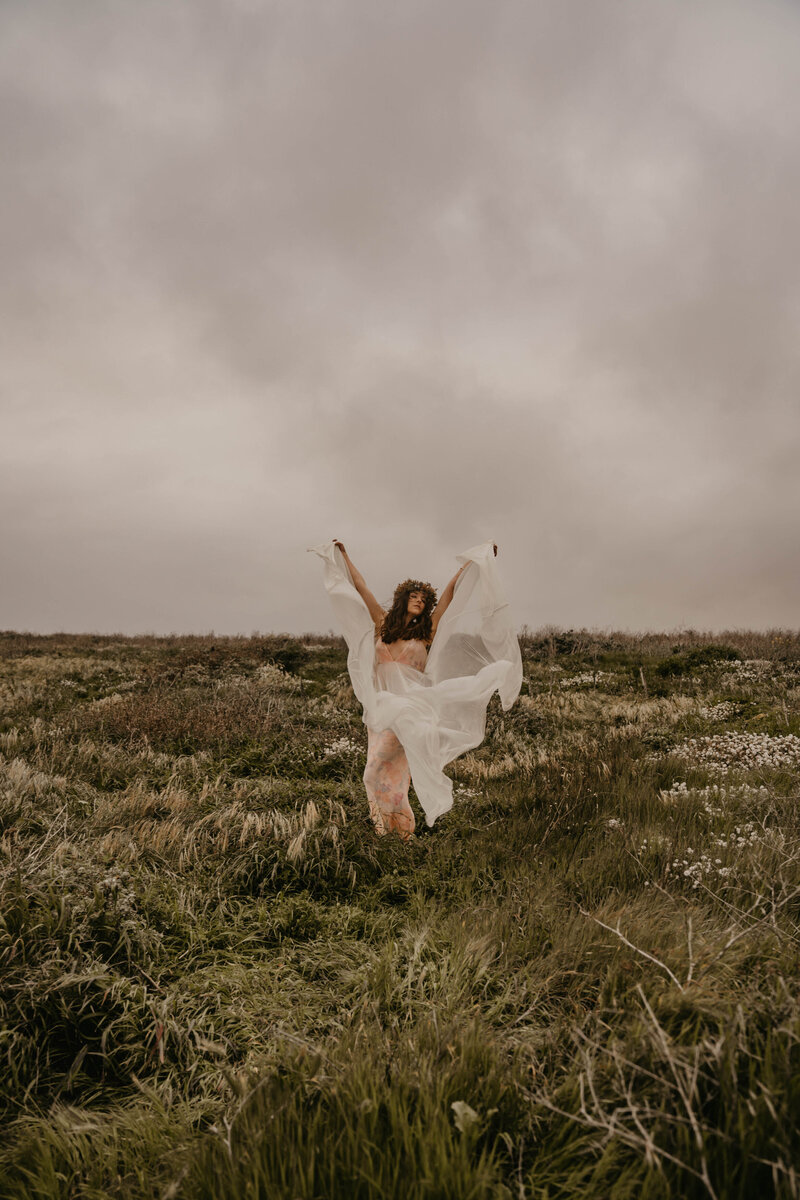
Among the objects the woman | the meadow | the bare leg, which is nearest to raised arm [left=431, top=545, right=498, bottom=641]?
the woman

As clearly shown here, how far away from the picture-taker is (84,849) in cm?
421

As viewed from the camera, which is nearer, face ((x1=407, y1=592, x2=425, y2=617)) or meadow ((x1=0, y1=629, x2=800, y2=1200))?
meadow ((x1=0, y1=629, x2=800, y2=1200))

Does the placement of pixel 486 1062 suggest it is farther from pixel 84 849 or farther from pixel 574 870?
pixel 84 849

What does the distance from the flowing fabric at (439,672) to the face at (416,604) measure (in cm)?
30

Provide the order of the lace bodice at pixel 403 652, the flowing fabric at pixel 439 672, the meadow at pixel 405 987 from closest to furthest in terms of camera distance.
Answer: the meadow at pixel 405 987 < the flowing fabric at pixel 439 672 < the lace bodice at pixel 403 652

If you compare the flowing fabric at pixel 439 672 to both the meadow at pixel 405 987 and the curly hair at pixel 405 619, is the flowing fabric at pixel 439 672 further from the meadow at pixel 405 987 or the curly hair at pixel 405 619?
the meadow at pixel 405 987

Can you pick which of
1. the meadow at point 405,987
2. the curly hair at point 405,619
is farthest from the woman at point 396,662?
the meadow at point 405,987

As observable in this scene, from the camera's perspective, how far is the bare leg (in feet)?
19.7

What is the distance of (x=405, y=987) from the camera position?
295 centimetres

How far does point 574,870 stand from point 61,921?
3.21 m

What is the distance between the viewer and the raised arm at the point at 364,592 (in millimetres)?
6566

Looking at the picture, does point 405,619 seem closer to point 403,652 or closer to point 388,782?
point 403,652

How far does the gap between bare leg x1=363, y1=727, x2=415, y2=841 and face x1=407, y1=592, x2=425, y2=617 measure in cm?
135

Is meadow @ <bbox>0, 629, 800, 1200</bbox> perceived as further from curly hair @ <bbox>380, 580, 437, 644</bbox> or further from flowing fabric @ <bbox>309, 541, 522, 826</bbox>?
curly hair @ <bbox>380, 580, 437, 644</bbox>
